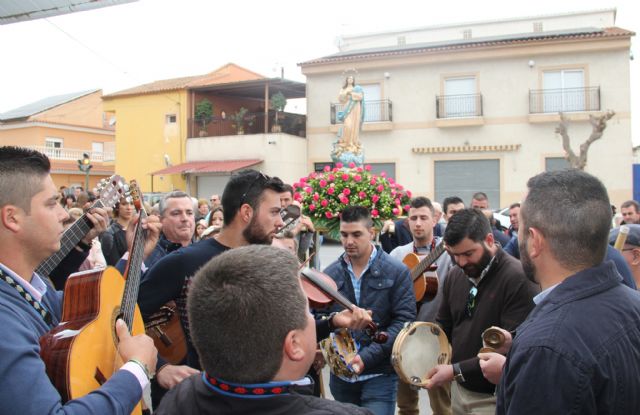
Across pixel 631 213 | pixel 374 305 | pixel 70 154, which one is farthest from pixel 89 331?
pixel 70 154

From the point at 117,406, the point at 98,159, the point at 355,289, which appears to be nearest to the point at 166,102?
the point at 98,159

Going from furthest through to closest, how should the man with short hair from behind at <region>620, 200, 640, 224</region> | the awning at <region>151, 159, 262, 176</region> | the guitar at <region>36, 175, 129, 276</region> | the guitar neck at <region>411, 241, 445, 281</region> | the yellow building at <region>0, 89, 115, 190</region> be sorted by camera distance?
1. the yellow building at <region>0, 89, 115, 190</region>
2. the awning at <region>151, 159, 262, 176</region>
3. the man with short hair from behind at <region>620, 200, 640, 224</region>
4. the guitar neck at <region>411, 241, 445, 281</region>
5. the guitar at <region>36, 175, 129, 276</region>

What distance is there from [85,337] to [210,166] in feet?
84.5

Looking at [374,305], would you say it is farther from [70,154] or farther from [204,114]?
[70,154]

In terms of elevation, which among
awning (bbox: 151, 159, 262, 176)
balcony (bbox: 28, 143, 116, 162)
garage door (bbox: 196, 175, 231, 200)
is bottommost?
garage door (bbox: 196, 175, 231, 200)

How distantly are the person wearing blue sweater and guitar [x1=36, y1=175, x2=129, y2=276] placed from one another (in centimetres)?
64

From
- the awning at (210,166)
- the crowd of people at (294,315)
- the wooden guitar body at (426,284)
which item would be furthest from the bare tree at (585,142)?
the crowd of people at (294,315)

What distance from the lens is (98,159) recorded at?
40.0 meters

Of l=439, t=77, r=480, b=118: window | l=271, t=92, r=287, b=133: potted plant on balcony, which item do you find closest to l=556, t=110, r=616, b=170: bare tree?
l=439, t=77, r=480, b=118: window

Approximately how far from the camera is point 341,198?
22.5ft

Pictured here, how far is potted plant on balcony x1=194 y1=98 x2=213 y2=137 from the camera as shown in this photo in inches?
1131

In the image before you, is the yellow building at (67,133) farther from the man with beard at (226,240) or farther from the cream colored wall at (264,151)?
the man with beard at (226,240)

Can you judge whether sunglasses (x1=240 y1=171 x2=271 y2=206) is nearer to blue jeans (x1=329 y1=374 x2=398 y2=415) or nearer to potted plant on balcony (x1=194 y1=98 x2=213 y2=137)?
blue jeans (x1=329 y1=374 x2=398 y2=415)

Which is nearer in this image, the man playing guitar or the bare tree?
the man playing guitar
